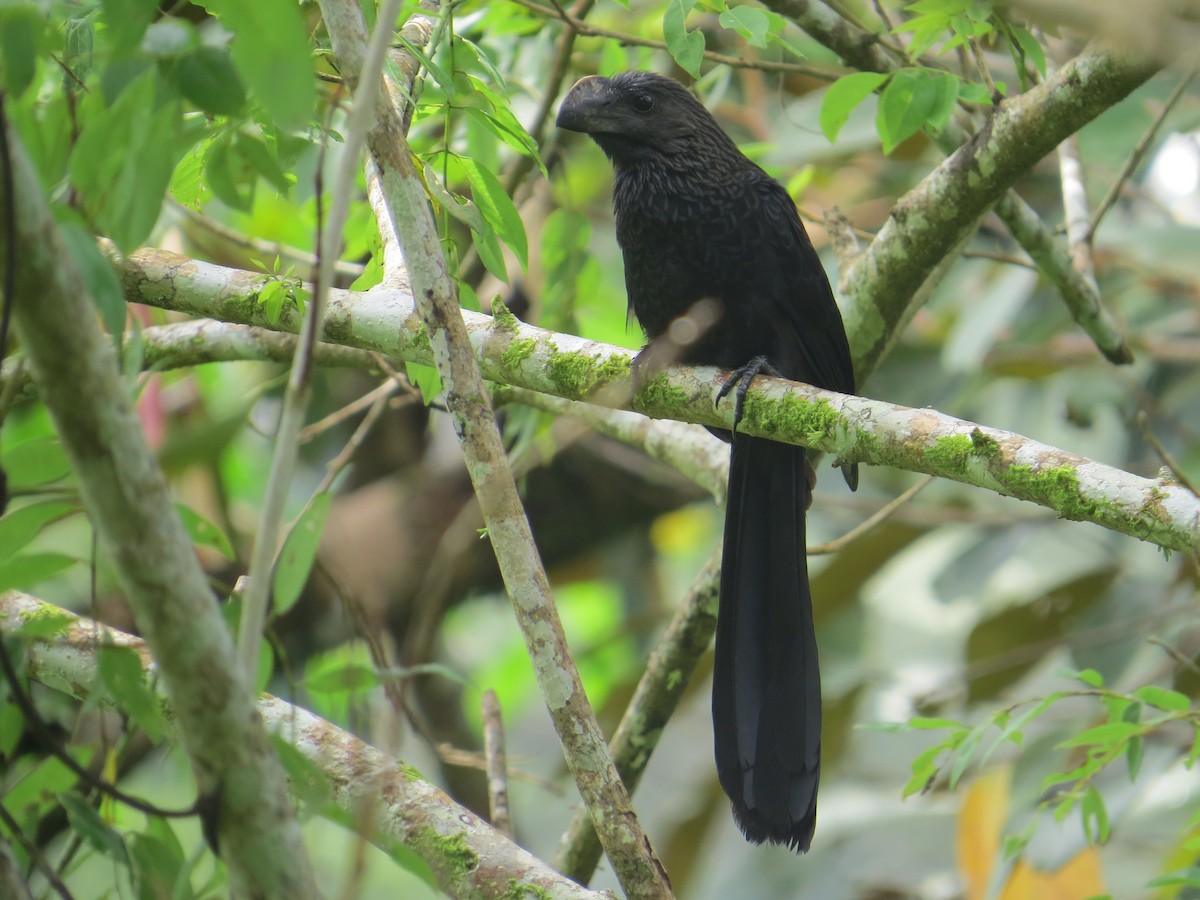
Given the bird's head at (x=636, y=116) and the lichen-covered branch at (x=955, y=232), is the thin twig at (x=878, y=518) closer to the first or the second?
the lichen-covered branch at (x=955, y=232)

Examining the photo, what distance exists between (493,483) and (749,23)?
98cm

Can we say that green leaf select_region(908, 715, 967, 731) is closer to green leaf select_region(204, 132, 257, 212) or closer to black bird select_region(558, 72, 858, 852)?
black bird select_region(558, 72, 858, 852)

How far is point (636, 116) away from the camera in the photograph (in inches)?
116

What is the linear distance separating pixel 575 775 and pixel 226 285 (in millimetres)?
1194

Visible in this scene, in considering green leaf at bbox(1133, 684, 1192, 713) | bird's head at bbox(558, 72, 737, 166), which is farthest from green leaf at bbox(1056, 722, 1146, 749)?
bird's head at bbox(558, 72, 737, 166)

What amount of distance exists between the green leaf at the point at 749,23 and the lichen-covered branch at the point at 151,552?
133 cm

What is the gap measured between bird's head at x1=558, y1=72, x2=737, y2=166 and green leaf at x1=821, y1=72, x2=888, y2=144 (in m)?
0.80

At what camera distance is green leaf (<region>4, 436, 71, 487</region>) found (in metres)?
1.25

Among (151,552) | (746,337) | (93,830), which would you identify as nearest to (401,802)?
(93,830)

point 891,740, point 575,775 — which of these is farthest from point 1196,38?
point 891,740

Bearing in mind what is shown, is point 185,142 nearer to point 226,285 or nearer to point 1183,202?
point 226,285

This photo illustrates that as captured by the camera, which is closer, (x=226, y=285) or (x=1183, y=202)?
(x=226, y=285)

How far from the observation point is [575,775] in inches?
67.6

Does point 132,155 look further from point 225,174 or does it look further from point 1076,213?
point 1076,213
